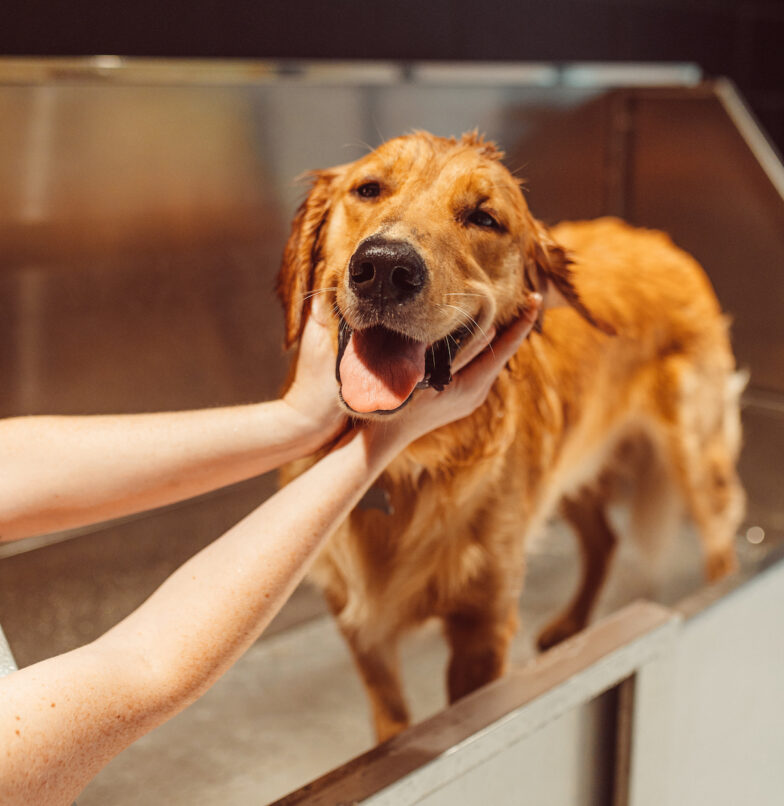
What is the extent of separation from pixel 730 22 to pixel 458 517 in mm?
1700

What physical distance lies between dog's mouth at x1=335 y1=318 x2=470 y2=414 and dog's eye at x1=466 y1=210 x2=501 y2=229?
0.39ft

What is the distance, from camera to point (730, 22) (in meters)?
2.05

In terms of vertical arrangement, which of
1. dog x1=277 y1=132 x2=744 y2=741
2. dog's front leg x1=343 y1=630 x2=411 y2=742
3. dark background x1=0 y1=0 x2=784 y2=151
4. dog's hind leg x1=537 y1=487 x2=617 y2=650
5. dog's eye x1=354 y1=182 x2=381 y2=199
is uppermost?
dark background x1=0 y1=0 x2=784 y2=151

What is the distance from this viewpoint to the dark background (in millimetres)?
1158

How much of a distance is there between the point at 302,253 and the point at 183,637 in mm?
362

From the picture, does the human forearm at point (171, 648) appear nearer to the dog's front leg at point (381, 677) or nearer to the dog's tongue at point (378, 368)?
the dog's tongue at point (378, 368)

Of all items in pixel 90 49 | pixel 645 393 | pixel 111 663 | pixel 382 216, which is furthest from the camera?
pixel 645 393

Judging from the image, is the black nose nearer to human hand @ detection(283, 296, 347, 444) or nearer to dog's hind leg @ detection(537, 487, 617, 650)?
human hand @ detection(283, 296, 347, 444)

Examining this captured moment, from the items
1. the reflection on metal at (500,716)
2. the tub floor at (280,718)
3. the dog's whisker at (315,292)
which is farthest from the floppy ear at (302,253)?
the reflection on metal at (500,716)

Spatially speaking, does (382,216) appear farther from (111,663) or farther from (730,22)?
(730,22)

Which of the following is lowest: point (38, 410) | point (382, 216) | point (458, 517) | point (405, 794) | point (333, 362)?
point (405, 794)

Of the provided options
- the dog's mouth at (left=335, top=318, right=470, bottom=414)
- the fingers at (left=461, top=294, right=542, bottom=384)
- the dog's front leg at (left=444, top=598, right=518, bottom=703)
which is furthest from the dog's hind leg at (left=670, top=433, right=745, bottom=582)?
the dog's mouth at (left=335, top=318, right=470, bottom=414)

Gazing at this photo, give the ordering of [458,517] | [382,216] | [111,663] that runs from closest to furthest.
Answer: [111,663], [382,216], [458,517]

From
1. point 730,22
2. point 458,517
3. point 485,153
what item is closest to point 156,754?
point 458,517
